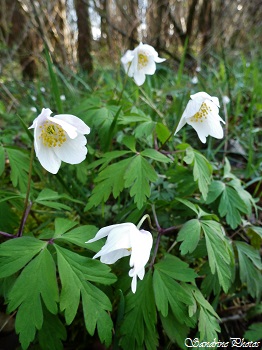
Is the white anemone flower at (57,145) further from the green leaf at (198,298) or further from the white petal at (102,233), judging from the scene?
the green leaf at (198,298)

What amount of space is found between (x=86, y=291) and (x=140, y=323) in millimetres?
209

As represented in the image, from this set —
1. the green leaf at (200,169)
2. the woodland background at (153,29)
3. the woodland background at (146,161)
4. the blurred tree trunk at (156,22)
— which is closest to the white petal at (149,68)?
the woodland background at (146,161)

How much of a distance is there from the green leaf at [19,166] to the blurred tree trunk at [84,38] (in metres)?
4.45

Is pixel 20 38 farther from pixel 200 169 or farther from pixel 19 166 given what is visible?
pixel 200 169

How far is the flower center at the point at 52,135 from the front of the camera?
1.05m

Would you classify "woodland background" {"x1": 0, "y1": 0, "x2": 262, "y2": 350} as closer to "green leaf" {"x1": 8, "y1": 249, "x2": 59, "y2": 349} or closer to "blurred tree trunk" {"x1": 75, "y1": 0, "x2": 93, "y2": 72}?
"green leaf" {"x1": 8, "y1": 249, "x2": 59, "y2": 349}

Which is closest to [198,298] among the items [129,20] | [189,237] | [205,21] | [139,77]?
[189,237]

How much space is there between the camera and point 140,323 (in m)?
0.93

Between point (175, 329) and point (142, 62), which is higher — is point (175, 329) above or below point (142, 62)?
below

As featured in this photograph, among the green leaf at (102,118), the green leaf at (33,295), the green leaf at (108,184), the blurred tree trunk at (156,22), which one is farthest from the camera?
the blurred tree trunk at (156,22)

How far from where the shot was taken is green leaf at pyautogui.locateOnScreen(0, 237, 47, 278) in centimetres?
84

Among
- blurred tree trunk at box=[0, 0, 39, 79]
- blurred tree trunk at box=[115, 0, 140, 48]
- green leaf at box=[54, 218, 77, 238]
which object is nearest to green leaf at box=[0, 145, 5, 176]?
green leaf at box=[54, 218, 77, 238]

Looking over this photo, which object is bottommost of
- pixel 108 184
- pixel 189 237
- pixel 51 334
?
pixel 51 334

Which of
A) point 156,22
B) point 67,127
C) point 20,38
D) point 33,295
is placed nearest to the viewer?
point 33,295
